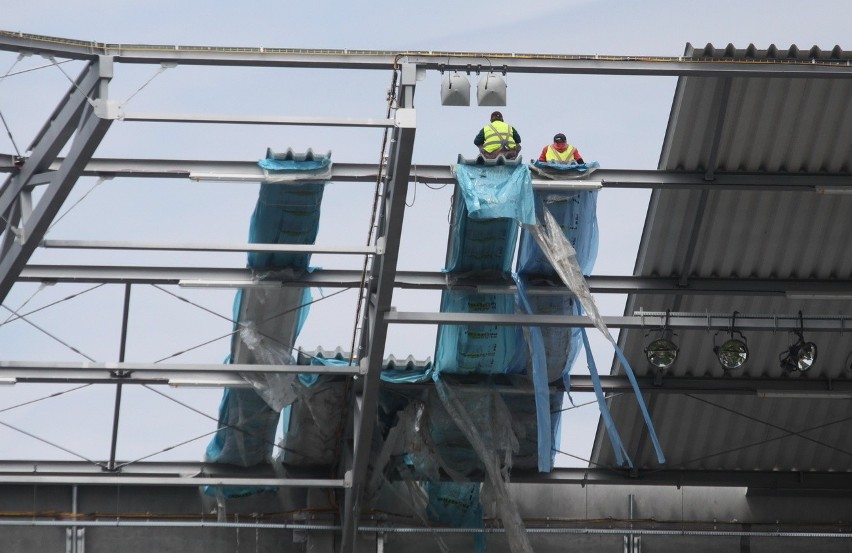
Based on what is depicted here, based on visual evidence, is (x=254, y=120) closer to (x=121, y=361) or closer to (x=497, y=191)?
(x=497, y=191)

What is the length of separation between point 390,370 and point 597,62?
18.4 feet

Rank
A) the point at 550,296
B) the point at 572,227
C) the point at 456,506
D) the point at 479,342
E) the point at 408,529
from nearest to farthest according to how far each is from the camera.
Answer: the point at 572,227, the point at 550,296, the point at 479,342, the point at 408,529, the point at 456,506

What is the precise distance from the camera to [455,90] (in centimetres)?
1742

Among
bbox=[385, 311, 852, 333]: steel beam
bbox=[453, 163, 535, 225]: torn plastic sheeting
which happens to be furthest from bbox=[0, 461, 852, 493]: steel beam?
bbox=[453, 163, 535, 225]: torn plastic sheeting

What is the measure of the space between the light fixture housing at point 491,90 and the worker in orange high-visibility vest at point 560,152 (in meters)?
1.77

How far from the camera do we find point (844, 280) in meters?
20.9

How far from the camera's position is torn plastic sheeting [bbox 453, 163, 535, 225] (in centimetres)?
1812

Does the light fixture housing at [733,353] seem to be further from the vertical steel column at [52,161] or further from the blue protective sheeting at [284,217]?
the vertical steel column at [52,161]

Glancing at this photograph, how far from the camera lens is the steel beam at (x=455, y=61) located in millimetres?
17562

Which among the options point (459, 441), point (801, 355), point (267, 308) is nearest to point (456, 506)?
point (459, 441)

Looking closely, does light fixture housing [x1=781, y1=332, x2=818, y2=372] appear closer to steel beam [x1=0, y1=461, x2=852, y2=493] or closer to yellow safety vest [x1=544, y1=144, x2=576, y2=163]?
steel beam [x1=0, y1=461, x2=852, y2=493]

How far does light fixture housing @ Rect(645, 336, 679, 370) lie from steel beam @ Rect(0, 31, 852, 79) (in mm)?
3967

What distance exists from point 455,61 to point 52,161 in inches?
200

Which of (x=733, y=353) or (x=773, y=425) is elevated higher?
(x=773, y=425)
